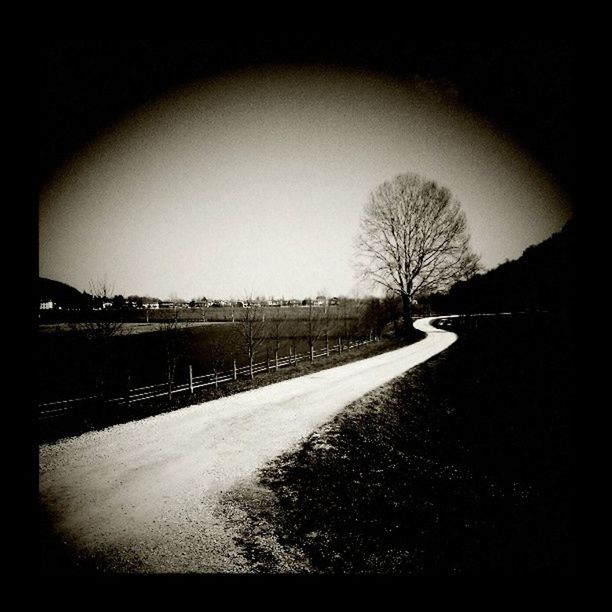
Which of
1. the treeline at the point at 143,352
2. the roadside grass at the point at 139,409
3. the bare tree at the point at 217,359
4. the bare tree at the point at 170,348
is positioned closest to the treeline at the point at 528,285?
the treeline at the point at 143,352

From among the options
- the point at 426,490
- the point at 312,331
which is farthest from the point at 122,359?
the point at 426,490

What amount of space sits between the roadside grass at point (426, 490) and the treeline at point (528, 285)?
41.8 feet

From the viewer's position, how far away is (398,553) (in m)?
4.93

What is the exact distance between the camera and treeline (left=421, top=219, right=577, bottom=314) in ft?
72.8

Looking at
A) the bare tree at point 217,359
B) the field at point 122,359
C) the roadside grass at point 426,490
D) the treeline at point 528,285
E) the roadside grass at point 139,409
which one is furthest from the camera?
the treeline at point 528,285

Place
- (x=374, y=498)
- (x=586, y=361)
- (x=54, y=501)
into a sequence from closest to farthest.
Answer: (x=586, y=361)
(x=54, y=501)
(x=374, y=498)

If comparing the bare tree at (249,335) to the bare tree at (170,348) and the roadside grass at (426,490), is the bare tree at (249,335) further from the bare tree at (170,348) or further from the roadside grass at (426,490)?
the roadside grass at (426,490)

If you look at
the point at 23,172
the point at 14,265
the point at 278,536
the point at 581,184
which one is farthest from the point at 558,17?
the point at 278,536

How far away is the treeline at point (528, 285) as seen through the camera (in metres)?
22.2

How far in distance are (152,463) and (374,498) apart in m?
5.16

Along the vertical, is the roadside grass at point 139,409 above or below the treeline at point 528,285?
below

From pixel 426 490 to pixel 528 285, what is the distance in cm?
3027

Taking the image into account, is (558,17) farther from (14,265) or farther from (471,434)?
(471,434)

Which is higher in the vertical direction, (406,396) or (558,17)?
(558,17)
